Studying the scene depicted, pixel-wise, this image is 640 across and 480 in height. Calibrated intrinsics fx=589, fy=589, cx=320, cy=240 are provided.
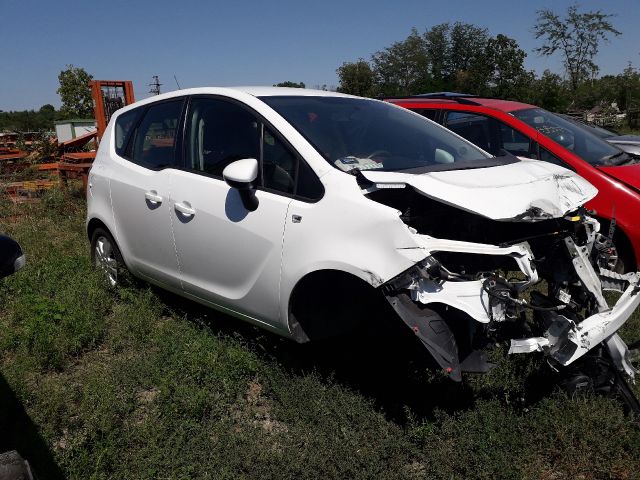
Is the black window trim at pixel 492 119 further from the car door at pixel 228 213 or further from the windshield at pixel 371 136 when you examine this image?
the car door at pixel 228 213

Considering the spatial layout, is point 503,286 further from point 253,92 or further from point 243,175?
point 253,92

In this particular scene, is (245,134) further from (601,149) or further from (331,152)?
(601,149)

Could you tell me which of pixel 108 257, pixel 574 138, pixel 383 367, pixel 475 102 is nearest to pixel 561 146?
pixel 574 138

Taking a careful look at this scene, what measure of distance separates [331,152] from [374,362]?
144 cm

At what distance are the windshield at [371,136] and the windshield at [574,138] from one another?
7.66 ft

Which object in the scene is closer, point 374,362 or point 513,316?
point 513,316

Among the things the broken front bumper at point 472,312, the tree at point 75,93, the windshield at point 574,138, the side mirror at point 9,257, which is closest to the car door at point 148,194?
the broken front bumper at point 472,312

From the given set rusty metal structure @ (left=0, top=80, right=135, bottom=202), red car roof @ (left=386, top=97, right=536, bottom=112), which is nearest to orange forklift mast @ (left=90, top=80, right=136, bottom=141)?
rusty metal structure @ (left=0, top=80, right=135, bottom=202)

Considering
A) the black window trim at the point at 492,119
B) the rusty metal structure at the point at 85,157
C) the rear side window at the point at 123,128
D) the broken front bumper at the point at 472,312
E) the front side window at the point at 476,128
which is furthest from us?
the rusty metal structure at the point at 85,157

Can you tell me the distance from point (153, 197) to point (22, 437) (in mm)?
1783

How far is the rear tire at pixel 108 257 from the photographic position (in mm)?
5035

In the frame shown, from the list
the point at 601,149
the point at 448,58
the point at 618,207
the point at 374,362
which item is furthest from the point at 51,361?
the point at 448,58

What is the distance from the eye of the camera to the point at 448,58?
41781 millimetres

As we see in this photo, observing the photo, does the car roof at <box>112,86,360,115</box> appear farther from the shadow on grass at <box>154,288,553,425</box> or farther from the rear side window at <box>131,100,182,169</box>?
the shadow on grass at <box>154,288,553,425</box>
